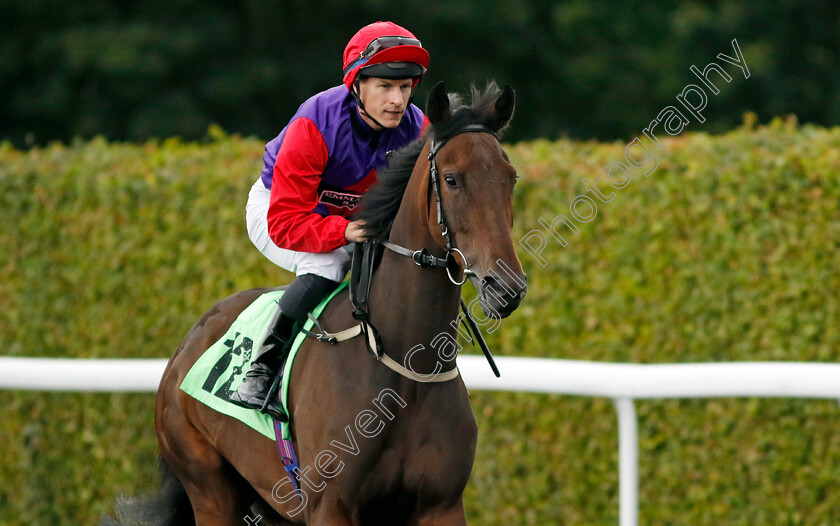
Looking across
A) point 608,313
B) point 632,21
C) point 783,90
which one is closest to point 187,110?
point 632,21

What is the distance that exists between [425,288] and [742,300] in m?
2.68

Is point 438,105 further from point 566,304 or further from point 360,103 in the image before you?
point 566,304

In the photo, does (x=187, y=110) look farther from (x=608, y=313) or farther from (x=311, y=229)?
(x=311, y=229)

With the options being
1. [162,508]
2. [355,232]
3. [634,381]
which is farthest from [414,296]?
[162,508]

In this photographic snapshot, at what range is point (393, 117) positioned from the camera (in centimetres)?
326

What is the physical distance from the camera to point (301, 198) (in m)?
3.30

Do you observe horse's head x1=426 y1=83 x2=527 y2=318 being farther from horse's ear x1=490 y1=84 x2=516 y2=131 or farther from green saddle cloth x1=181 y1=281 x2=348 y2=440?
green saddle cloth x1=181 y1=281 x2=348 y2=440

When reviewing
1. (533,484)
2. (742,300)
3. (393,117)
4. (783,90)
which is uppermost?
(783,90)

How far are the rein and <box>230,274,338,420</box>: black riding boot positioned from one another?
7 centimetres

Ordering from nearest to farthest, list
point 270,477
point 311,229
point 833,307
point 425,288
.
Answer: point 425,288 < point 311,229 < point 270,477 < point 833,307

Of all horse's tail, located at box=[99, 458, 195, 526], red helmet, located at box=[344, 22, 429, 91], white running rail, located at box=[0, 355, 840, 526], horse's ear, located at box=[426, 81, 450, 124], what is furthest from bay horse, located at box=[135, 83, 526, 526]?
white running rail, located at box=[0, 355, 840, 526]

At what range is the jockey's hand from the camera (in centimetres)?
319

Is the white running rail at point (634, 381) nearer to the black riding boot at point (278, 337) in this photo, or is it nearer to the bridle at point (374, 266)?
the bridle at point (374, 266)

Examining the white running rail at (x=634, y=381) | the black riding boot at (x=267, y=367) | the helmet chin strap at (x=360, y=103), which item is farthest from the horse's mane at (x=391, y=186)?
the white running rail at (x=634, y=381)
